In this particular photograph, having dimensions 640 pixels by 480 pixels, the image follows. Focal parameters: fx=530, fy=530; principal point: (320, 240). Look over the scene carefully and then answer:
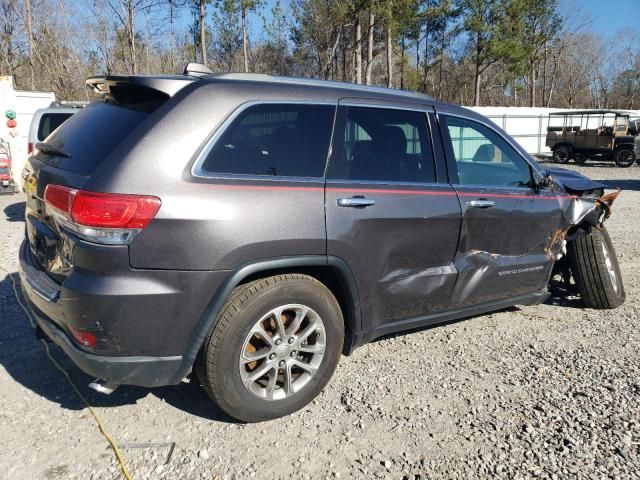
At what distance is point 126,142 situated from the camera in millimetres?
2514

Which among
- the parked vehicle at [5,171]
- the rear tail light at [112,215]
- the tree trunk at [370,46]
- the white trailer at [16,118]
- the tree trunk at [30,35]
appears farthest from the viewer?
the tree trunk at [370,46]

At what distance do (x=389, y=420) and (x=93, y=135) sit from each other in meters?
2.23

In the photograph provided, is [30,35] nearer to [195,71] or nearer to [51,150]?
[51,150]

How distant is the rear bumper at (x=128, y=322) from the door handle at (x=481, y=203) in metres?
1.89

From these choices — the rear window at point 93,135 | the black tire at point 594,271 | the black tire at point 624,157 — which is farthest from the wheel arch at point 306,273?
the black tire at point 624,157

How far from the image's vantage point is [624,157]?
870 inches

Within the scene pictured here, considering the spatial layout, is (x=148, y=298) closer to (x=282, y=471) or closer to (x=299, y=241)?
(x=299, y=241)

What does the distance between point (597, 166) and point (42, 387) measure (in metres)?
24.9

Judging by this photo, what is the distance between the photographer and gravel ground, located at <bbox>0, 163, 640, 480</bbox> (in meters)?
2.60

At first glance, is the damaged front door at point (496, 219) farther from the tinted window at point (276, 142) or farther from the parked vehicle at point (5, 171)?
the parked vehicle at point (5, 171)

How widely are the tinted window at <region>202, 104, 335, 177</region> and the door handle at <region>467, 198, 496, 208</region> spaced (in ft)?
3.77

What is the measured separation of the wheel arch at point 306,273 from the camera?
2574 mm

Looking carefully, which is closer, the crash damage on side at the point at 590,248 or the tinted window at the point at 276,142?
the tinted window at the point at 276,142

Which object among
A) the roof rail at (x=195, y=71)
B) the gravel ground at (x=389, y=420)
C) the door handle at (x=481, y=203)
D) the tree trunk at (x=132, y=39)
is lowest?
the gravel ground at (x=389, y=420)
